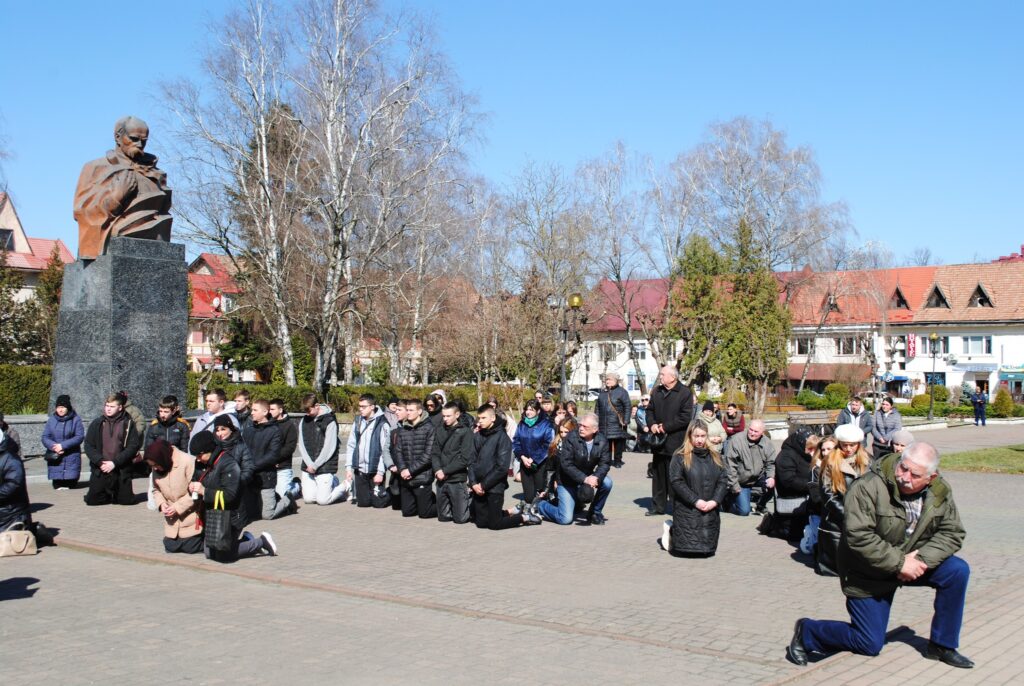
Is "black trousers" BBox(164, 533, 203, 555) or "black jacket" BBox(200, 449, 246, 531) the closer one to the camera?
"black jacket" BBox(200, 449, 246, 531)

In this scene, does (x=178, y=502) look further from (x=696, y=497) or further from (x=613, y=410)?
(x=613, y=410)

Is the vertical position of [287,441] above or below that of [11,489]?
above

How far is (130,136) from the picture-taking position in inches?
703

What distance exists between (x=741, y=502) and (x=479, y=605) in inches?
247

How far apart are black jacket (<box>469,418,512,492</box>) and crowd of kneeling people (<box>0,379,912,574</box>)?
18mm

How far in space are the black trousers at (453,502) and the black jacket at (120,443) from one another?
4.37m

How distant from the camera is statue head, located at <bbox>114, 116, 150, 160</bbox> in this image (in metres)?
17.9

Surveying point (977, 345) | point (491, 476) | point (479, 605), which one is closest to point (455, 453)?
point (491, 476)

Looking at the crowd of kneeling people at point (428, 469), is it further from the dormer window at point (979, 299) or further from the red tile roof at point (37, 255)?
the dormer window at point (979, 299)

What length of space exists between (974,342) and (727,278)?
27308 millimetres

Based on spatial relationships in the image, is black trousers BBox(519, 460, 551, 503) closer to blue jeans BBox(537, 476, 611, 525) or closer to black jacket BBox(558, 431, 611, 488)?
blue jeans BBox(537, 476, 611, 525)

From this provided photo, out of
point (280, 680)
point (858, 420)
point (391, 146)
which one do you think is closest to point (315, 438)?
point (280, 680)

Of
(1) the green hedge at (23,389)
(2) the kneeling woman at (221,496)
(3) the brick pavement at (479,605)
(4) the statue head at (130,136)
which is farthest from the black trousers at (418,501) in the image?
(1) the green hedge at (23,389)

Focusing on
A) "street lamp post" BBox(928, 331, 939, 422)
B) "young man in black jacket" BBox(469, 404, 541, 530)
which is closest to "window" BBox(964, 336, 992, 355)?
"street lamp post" BBox(928, 331, 939, 422)
